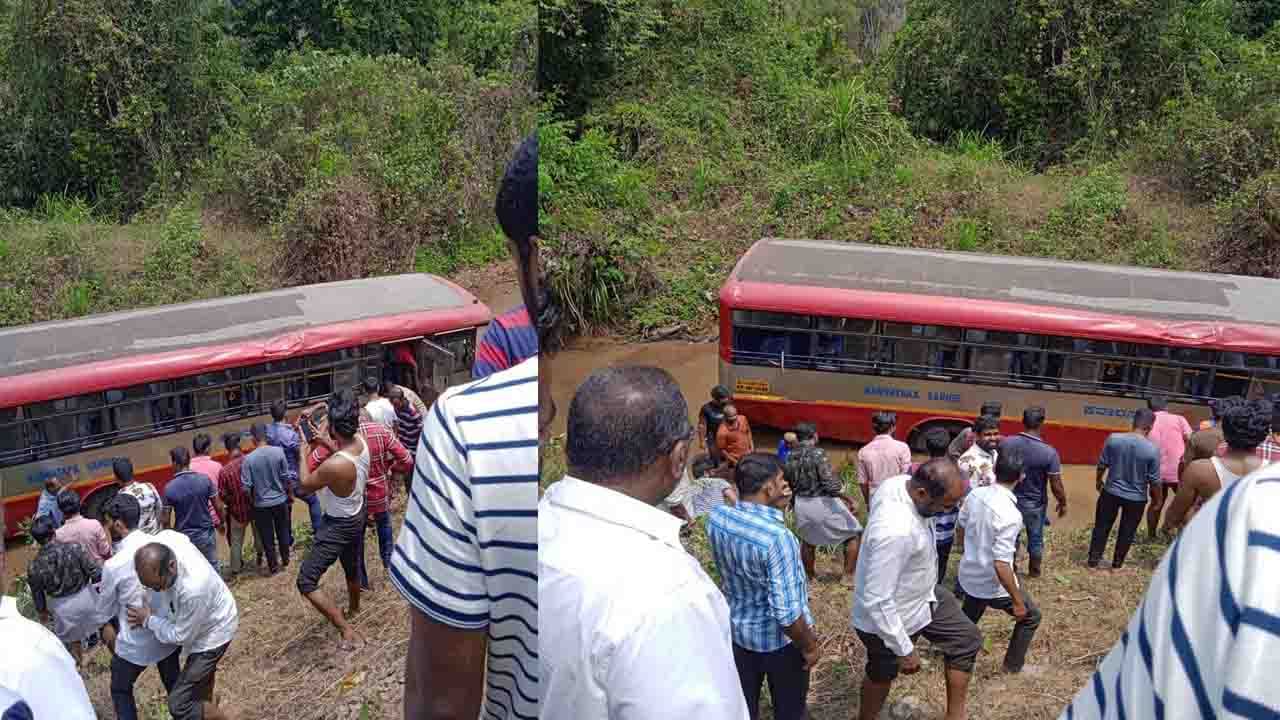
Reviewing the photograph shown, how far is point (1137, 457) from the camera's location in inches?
74.6

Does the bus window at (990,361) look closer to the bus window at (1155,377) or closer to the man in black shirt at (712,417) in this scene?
the bus window at (1155,377)

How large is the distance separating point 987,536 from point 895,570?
380 millimetres

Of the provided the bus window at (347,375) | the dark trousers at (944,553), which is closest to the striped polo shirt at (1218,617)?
the bus window at (347,375)

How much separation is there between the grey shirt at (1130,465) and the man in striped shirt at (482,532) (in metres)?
1.29

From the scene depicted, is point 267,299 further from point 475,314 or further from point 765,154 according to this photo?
point 765,154

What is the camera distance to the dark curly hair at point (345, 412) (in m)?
0.89

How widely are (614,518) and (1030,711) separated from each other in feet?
4.03

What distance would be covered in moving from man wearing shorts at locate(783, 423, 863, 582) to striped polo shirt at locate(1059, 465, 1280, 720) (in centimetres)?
158

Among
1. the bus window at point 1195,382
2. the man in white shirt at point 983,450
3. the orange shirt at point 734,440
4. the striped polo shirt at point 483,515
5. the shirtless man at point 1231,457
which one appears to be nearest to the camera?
the striped polo shirt at point 483,515

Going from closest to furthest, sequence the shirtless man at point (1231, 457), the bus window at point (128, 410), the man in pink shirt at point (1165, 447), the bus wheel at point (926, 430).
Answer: the bus window at point (128, 410) → the shirtless man at point (1231, 457) → the man in pink shirt at point (1165, 447) → the bus wheel at point (926, 430)

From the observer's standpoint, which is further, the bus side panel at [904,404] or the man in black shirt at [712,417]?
the bus side panel at [904,404]

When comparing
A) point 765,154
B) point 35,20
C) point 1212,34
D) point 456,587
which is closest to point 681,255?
point 765,154

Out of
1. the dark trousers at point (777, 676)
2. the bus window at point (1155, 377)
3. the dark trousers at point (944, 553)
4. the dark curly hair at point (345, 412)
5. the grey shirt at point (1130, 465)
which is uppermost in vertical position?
the dark curly hair at point (345, 412)

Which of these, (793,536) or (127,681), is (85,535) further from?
(793,536)
